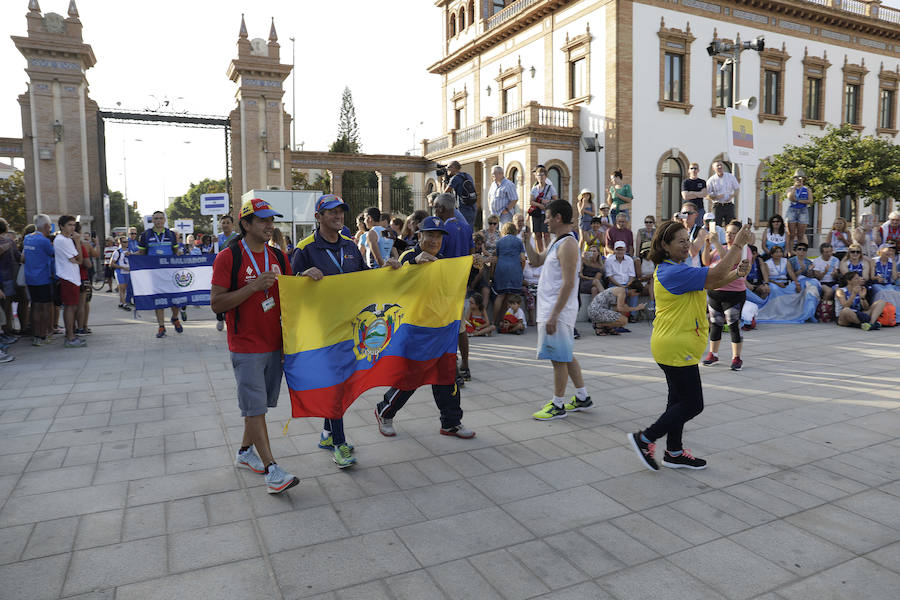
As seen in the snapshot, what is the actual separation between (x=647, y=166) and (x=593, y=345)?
18.6m

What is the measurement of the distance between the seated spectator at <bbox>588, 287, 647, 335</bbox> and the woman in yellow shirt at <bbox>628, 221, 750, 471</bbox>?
6.39 metres

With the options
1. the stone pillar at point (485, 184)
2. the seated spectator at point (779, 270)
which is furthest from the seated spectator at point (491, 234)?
the stone pillar at point (485, 184)

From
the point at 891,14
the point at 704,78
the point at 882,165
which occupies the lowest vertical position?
the point at 882,165

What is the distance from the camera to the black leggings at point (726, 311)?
773 cm

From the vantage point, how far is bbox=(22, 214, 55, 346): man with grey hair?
9883mm

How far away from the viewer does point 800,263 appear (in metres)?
13.5

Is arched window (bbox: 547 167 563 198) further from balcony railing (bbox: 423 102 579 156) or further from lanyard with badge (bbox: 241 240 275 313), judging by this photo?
lanyard with badge (bbox: 241 240 275 313)

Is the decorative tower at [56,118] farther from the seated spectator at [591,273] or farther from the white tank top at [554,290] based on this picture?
the white tank top at [554,290]

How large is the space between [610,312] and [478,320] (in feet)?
7.83

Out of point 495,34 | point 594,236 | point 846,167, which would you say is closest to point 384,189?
point 495,34

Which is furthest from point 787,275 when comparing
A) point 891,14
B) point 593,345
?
point 891,14

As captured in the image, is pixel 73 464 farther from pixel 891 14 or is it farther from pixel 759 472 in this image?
pixel 891 14

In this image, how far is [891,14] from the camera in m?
32.9

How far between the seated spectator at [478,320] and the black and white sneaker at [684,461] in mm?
6240
